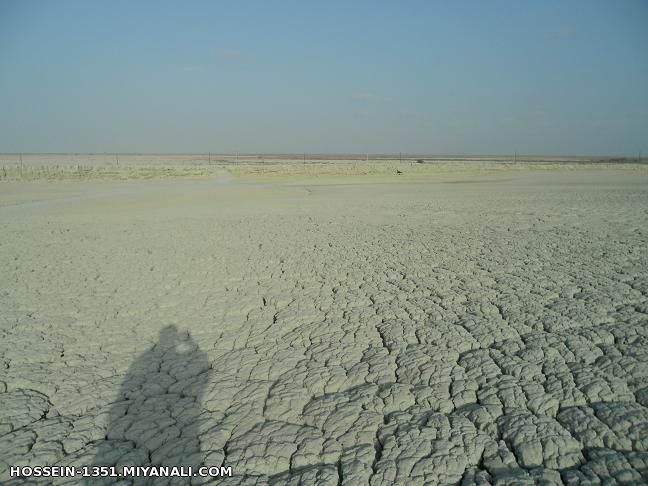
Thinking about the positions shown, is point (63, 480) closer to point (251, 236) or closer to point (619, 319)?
point (619, 319)

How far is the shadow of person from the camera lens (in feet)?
6.31

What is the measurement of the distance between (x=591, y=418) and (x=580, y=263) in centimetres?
299

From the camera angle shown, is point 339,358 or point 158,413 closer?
point 158,413

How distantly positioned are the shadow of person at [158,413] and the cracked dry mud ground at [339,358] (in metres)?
0.01

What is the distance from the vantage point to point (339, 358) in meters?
2.74

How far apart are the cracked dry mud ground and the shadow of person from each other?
0.01 metres

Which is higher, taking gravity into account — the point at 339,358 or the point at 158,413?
the point at 339,358

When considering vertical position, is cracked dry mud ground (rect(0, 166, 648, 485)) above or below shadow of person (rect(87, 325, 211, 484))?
above

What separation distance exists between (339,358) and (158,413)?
1.16 meters

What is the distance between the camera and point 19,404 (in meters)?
2.36

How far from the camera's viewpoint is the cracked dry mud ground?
6.10 feet

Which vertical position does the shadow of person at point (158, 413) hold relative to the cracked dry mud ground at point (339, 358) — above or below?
below

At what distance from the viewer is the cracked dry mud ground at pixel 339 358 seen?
6.10 feet

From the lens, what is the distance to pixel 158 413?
225 cm
